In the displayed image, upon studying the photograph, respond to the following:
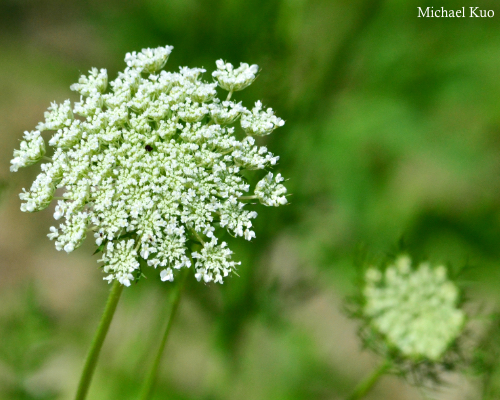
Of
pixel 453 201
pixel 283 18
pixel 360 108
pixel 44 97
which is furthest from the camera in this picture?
pixel 44 97

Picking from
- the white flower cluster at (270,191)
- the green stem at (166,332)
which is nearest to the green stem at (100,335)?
the green stem at (166,332)

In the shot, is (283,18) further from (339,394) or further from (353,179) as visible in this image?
(339,394)

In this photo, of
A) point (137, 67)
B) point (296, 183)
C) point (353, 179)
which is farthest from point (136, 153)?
point (353, 179)

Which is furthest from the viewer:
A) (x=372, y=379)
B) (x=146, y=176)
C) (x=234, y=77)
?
(x=372, y=379)

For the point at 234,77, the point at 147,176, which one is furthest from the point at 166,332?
the point at 234,77

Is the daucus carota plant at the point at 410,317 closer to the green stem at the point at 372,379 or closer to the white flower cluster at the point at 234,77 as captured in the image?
the green stem at the point at 372,379

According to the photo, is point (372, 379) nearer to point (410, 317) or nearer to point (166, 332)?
point (410, 317)

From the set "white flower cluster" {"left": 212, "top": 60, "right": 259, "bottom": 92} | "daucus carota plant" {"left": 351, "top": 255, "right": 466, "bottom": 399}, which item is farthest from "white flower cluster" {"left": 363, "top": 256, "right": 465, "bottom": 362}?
"white flower cluster" {"left": 212, "top": 60, "right": 259, "bottom": 92}
